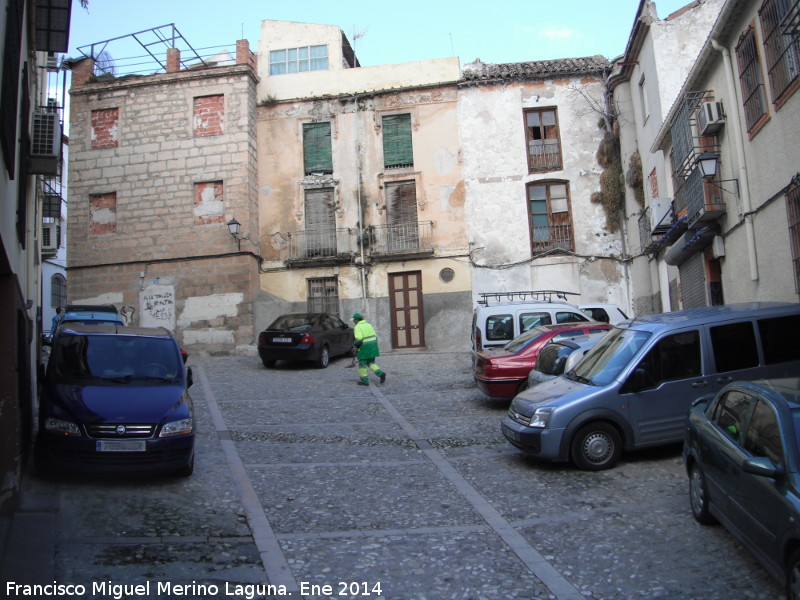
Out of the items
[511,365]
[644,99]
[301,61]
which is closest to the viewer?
[511,365]

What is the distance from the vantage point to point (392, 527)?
20.2 feet

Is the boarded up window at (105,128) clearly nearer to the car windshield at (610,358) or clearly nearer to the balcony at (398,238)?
the balcony at (398,238)

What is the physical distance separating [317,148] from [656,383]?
18.7 m

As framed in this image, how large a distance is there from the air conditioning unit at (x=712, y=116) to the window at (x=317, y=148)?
14176 millimetres

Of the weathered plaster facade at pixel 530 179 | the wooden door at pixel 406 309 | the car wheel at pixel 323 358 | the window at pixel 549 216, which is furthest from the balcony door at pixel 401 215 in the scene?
the car wheel at pixel 323 358

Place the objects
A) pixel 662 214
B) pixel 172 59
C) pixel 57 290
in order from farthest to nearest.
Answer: pixel 57 290 < pixel 172 59 < pixel 662 214

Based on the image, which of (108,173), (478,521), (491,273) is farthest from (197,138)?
(478,521)

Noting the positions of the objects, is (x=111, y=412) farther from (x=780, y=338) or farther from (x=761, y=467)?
(x=780, y=338)

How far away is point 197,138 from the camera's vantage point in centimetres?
2345

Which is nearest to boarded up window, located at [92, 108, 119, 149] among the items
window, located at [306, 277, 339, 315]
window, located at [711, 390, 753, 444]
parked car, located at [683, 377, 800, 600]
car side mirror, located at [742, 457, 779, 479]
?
window, located at [306, 277, 339, 315]

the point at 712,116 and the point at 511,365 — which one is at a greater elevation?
the point at 712,116

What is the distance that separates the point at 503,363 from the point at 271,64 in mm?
18248

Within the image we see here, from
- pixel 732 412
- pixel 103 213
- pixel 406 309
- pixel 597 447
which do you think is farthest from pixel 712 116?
pixel 103 213

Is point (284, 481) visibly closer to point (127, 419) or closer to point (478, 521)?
point (127, 419)
